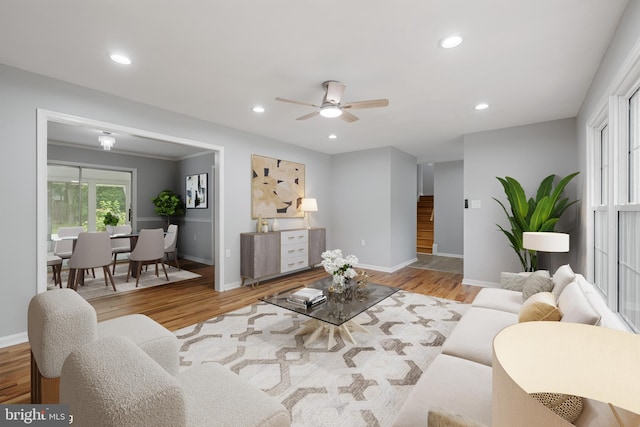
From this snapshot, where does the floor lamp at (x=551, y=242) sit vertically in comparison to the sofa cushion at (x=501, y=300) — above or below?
above

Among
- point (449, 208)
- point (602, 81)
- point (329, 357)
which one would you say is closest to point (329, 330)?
point (329, 357)

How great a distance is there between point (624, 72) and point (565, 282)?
1412 mm

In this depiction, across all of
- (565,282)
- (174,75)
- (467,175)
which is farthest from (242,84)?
(467,175)

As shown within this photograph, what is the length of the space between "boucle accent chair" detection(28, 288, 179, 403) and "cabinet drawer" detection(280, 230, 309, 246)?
3218 mm

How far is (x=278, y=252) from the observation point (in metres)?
4.68

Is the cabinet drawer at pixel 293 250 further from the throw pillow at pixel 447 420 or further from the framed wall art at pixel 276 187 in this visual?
the throw pillow at pixel 447 420

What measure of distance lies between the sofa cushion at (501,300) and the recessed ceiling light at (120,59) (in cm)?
365

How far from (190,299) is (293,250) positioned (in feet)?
6.07

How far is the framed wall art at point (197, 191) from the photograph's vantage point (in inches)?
247

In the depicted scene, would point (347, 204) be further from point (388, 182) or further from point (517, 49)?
point (517, 49)

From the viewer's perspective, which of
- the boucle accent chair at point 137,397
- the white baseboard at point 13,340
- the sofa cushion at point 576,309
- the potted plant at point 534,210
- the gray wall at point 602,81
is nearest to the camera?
the boucle accent chair at point 137,397

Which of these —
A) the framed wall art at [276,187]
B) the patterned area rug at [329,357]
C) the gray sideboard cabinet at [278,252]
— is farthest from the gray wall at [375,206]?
the patterned area rug at [329,357]

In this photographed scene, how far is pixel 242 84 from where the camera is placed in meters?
2.79

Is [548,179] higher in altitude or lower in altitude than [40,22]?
lower
